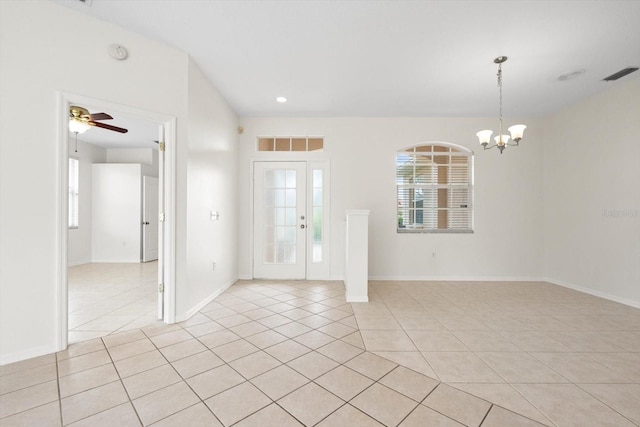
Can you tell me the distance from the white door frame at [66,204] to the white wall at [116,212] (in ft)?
14.3

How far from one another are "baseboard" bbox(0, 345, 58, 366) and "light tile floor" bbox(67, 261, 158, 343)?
0.21 meters

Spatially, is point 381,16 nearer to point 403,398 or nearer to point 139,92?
point 139,92

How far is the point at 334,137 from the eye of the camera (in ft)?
14.6

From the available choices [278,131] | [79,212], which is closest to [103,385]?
[278,131]

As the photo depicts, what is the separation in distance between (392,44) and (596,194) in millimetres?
3781

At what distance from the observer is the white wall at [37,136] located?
1.86 meters

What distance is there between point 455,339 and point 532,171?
3818 mm

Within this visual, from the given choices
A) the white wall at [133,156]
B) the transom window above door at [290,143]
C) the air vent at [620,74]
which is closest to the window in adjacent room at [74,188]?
the white wall at [133,156]

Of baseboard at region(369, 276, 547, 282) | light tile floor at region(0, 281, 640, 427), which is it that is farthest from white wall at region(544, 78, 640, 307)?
light tile floor at region(0, 281, 640, 427)

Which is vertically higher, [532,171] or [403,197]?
[532,171]

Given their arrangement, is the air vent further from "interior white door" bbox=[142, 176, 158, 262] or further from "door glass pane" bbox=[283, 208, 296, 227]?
"interior white door" bbox=[142, 176, 158, 262]

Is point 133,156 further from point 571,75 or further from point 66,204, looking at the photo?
point 571,75

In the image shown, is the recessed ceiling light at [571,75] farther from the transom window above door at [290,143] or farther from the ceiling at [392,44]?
the transom window above door at [290,143]

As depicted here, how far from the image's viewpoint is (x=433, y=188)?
4598 mm
